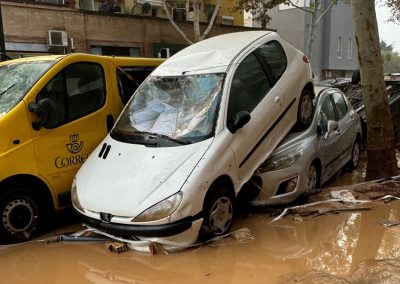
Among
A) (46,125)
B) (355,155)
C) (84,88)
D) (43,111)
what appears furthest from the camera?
(355,155)

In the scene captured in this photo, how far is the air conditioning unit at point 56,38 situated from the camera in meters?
17.2

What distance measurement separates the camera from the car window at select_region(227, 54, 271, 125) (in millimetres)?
5484

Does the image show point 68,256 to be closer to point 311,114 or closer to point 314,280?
point 314,280

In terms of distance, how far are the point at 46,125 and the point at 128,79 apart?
1.63 m

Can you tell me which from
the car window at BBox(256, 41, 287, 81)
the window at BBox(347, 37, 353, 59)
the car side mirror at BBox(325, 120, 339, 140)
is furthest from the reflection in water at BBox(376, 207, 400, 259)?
the window at BBox(347, 37, 353, 59)

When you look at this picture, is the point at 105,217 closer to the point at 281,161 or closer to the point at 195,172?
the point at 195,172

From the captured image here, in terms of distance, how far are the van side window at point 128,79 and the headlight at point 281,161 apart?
86.7 inches

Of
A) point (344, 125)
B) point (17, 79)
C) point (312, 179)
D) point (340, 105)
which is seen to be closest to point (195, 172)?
point (312, 179)

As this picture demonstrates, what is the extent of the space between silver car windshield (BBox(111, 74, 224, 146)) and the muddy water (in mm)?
1257

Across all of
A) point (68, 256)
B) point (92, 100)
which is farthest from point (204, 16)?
point (68, 256)

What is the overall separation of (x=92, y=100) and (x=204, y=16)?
19859 millimetres

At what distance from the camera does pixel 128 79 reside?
6723 mm

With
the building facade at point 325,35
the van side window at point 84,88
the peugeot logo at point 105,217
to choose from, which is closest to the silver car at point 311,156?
the peugeot logo at point 105,217

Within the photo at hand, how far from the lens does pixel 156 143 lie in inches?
202
